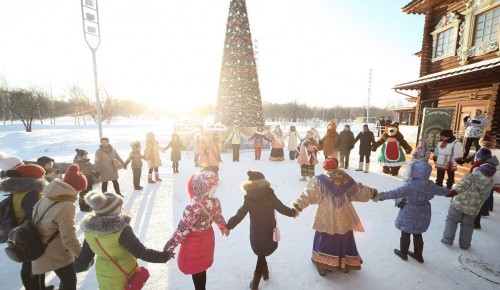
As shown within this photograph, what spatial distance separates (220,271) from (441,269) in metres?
3.19

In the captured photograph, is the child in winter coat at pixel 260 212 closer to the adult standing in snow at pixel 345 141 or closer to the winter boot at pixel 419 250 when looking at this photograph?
the winter boot at pixel 419 250

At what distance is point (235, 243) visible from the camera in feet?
13.0

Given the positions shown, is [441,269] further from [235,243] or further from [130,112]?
[130,112]

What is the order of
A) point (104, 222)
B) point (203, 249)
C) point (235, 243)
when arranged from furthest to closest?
point (235, 243), point (203, 249), point (104, 222)

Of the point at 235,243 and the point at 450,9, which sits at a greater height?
the point at 450,9

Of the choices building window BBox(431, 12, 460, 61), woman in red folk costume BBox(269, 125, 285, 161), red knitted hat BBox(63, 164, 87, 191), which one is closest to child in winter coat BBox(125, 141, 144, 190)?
red knitted hat BBox(63, 164, 87, 191)

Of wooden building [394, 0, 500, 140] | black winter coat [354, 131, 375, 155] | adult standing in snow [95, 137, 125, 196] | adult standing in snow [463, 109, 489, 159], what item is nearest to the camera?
adult standing in snow [95, 137, 125, 196]

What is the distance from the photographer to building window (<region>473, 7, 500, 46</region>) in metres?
9.21

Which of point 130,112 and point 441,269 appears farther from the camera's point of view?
point 130,112

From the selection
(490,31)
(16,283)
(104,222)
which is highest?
(490,31)

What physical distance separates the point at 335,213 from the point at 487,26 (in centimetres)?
1255

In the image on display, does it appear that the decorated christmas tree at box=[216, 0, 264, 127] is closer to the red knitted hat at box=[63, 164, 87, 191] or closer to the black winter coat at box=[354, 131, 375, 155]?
the black winter coat at box=[354, 131, 375, 155]

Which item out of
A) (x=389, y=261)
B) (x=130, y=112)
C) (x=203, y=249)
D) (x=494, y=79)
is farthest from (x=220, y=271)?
(x=130, y=112)

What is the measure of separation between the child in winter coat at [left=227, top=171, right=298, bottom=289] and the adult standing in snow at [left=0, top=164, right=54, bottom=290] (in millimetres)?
2250
